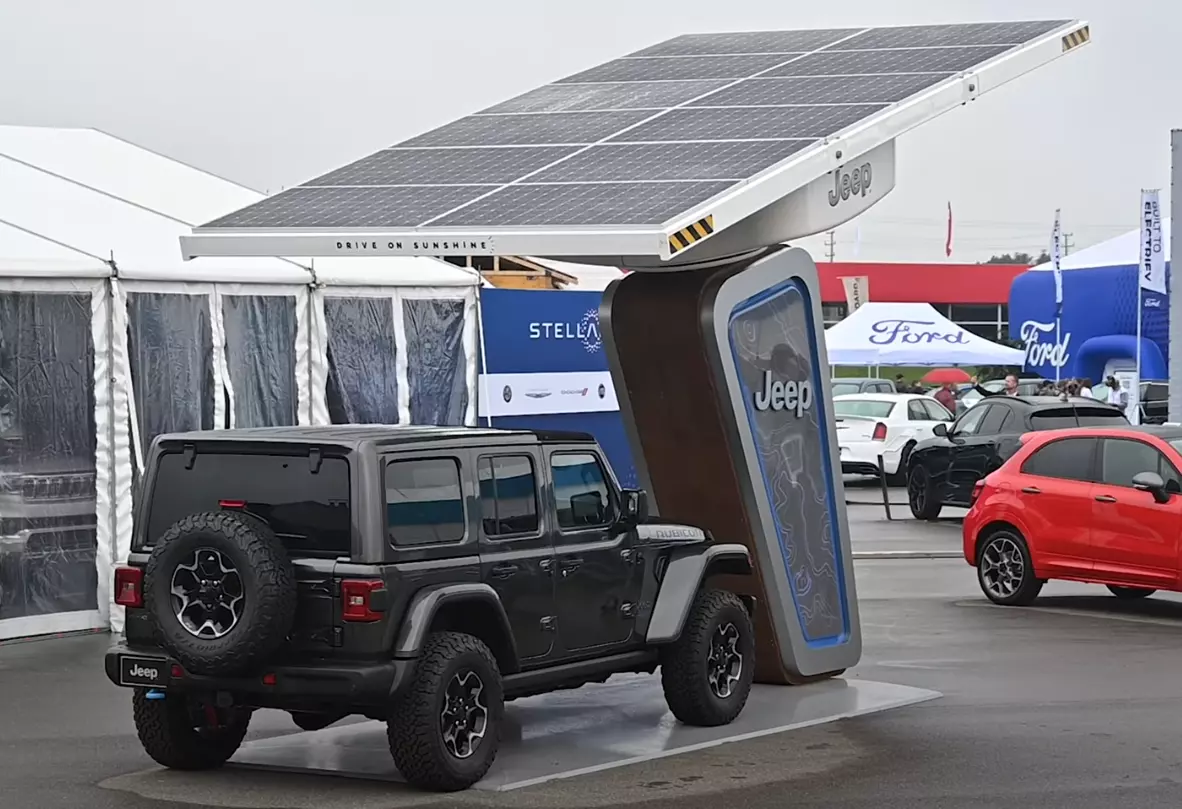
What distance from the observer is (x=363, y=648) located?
824cm

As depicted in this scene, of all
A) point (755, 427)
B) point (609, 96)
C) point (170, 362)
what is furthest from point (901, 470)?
point (755, 427)

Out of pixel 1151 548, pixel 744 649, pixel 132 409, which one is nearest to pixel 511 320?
pixel 132 409

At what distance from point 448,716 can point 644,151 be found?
413 centimetres

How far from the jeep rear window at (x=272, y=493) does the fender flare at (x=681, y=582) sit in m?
2.33

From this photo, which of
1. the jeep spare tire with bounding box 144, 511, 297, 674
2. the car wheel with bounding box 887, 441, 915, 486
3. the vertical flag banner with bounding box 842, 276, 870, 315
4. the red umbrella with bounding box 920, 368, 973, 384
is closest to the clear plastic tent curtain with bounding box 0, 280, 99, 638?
the jeep spare tire with bounding box 144, 511, 297, 674

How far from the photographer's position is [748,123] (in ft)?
38.0

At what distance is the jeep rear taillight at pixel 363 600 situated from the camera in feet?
26.9

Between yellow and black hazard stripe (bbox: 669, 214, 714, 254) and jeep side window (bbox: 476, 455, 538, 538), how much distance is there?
52.4 inches

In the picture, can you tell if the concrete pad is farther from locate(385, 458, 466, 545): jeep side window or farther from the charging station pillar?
locate(385, 458, 466, 545): jeep side window

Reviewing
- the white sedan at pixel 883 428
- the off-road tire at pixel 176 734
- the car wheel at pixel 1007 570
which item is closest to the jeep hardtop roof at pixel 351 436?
the off-road tire at pixel 176 734

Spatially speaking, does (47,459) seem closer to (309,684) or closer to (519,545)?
(519,545)

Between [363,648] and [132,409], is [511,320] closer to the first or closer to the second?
[132,409]

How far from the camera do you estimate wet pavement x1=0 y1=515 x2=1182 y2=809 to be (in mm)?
8555

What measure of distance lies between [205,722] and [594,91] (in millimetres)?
6105
